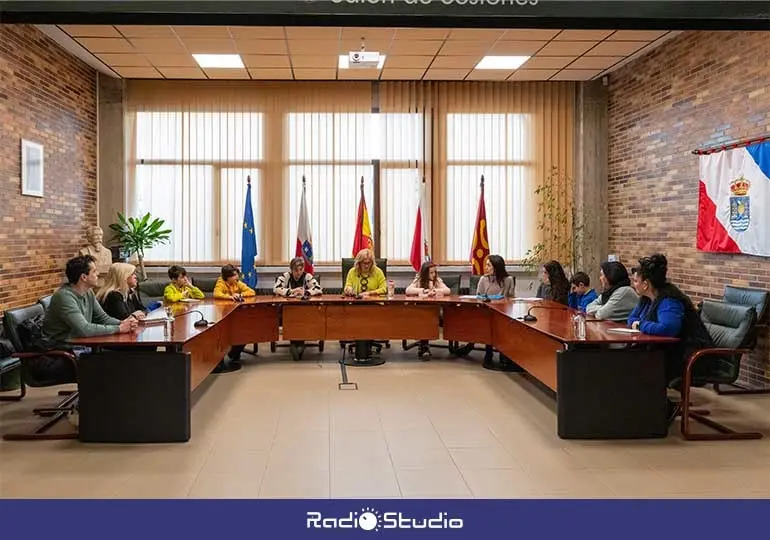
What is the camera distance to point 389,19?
3.03m

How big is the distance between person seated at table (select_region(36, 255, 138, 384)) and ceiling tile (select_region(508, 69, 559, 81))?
240 inches

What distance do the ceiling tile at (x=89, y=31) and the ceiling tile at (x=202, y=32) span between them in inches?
26.2

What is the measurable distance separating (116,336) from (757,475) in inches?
159

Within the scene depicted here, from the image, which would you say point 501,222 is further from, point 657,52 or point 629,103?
point 657,52

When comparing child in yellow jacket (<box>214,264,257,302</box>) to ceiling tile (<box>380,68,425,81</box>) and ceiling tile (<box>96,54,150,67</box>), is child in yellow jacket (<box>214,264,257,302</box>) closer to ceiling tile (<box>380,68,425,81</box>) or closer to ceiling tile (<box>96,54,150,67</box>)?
ceiling tile (<box>96,54,150,67</box>)

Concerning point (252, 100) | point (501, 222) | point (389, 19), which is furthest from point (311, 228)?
point (389, 19)

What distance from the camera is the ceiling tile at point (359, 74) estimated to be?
8.59 meters

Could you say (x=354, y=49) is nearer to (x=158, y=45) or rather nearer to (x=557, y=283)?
(x=158, y=45)

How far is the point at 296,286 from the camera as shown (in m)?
7.66

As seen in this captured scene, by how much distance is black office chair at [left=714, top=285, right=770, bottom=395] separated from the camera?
18.5 feet

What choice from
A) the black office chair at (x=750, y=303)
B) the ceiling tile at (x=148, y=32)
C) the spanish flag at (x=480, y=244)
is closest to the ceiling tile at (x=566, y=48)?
the spanish flag at (x=480, y=244)

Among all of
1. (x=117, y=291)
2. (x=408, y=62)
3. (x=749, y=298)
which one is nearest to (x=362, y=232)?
(x=408, y=62)

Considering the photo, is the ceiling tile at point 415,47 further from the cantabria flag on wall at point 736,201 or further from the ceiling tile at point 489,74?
the cantabria flag on wall at point 736,201

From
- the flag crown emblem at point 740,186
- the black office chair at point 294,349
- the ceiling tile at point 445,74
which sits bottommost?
the black office chair at point 294,349
